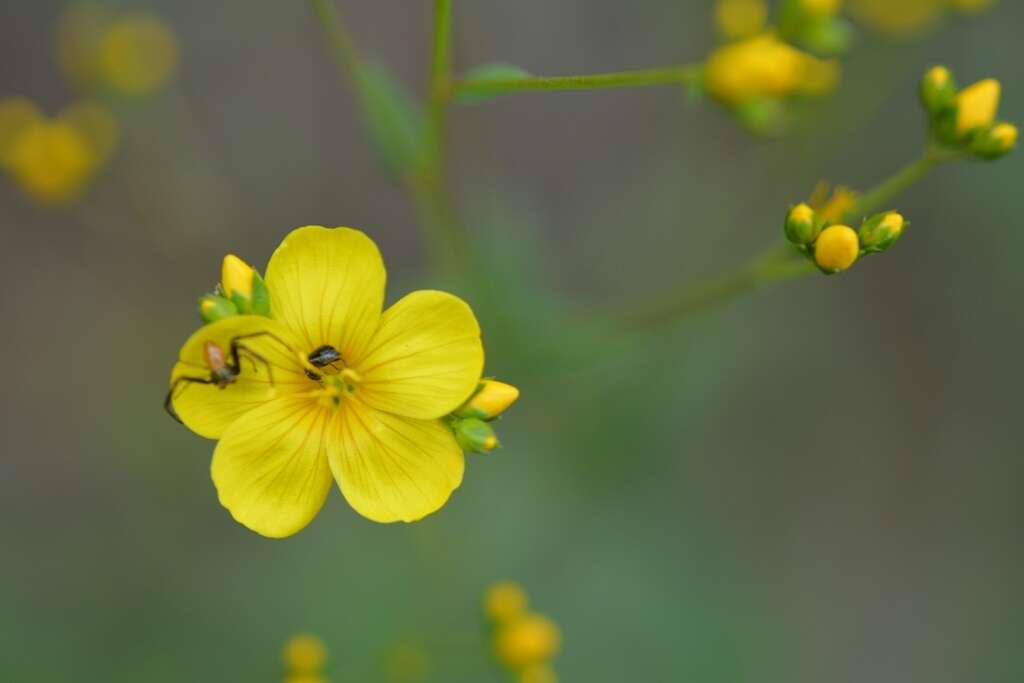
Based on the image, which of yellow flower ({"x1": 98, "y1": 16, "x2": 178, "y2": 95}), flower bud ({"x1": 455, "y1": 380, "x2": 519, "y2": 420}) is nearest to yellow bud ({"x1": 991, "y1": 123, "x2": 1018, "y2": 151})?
flower bud ({"x1": 455, "y1": 380, "x2": 519, "y2": 420})

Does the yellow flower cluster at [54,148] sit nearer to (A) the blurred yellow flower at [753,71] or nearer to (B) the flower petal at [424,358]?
(B) the flower petal at [424,358]

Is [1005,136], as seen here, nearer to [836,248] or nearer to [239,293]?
[836,248]

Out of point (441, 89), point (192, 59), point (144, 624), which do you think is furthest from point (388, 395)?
point (192, 59)

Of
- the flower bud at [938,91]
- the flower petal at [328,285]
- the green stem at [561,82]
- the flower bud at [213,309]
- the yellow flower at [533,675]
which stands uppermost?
the flower bud at [938,91]

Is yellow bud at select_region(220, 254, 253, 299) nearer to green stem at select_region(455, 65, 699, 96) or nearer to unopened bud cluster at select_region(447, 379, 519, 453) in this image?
unopened bud cluster at select_region(447, 379, 519, 453)

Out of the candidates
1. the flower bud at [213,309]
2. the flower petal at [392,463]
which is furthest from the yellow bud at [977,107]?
the flower bud at [213,309]

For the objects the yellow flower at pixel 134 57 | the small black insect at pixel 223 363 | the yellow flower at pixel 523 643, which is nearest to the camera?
the small black insect at pixel 223 363

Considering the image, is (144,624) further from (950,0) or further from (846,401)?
(950,0)
